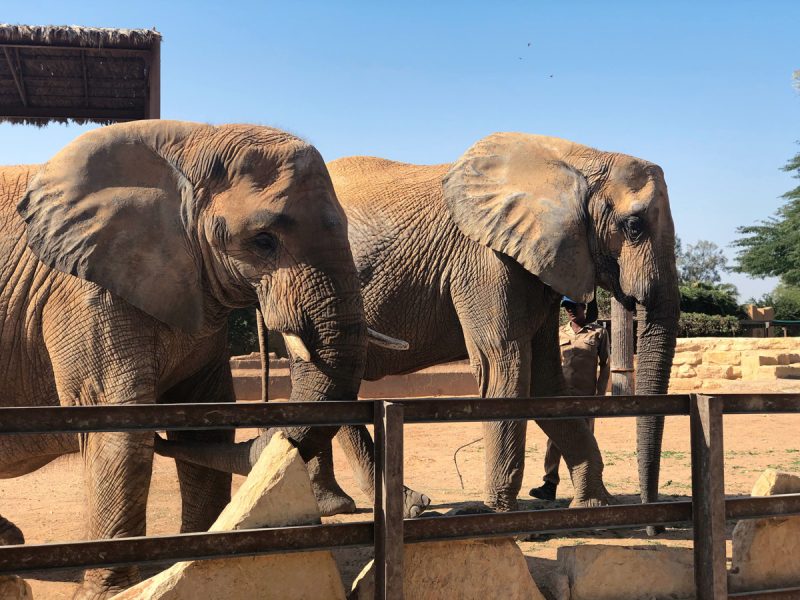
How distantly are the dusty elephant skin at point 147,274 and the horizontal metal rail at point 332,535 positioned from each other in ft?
2.86

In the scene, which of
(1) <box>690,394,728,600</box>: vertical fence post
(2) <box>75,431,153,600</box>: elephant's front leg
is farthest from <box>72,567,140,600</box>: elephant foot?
(1) <box>690,394,728,600</box>: vertical fence post

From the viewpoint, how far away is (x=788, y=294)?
116ft

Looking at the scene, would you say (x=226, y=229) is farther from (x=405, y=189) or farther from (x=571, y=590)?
(x=405, y=189)

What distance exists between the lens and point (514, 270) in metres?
6.41

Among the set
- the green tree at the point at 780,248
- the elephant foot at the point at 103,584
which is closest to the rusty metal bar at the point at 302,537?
the elephant foot at the point at 103,584

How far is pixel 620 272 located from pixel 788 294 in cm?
3188

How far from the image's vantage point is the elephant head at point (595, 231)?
611cm

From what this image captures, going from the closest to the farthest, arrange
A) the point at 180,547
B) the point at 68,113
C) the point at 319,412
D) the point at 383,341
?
the point at 180,547 → the point at 319,412 → the point at 383,341 → the point at 68,113

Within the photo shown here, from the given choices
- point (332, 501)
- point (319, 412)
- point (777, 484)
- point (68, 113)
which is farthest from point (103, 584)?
point (68, 113)

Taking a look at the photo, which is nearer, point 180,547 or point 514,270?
point 180,547

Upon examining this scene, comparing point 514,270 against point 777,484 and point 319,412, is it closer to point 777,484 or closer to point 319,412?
point 777,484

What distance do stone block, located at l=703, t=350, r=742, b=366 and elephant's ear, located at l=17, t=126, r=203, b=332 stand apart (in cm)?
1570

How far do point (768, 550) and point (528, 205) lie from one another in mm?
3148

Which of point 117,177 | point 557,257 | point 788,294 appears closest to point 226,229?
point 117,177
